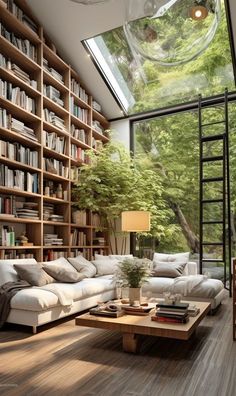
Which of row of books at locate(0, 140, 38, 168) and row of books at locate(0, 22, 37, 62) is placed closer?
row of books at locate(0, 140, 38, 168)

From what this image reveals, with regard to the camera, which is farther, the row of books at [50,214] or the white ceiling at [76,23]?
the row of books at [50,214]

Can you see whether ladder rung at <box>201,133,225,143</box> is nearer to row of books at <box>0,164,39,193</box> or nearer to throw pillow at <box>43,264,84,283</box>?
row of books at <box>0,164,39,193</box>

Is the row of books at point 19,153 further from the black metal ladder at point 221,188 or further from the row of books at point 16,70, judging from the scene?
the black metal ladder at point 221,188

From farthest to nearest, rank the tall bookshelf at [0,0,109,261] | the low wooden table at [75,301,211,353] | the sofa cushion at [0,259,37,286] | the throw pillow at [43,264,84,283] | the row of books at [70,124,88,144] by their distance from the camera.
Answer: the row of books at [70,124,88,144] < the tall bookshelf at [0,0,109,261] < the throw pillow at [43,264,84,283] < the sofa cushion at [0,259,37,286] < the low wooden table at [75,301,211,353]

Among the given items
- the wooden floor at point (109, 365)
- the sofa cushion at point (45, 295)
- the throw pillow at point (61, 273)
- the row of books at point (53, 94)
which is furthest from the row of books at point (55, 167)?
the wooden floor at point (109, 365)

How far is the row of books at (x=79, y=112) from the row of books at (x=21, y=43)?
1050mm

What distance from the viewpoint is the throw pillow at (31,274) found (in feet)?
13.1

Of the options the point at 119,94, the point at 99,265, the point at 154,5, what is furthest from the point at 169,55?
the point at 119,94

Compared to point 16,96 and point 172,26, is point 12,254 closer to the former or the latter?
point 16,96

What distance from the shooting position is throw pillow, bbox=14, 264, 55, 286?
157 inches

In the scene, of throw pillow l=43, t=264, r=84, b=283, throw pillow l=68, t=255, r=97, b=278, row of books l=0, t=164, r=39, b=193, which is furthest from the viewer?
throw pillow l=68, t=255, r=97, b=278

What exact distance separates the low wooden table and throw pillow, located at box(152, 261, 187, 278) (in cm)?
201

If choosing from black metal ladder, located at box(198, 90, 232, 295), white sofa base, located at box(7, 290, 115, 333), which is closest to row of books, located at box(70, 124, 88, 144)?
black metal ladder, located at box(198, 90, 232, 295)

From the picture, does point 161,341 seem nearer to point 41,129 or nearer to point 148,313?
point 148,313
